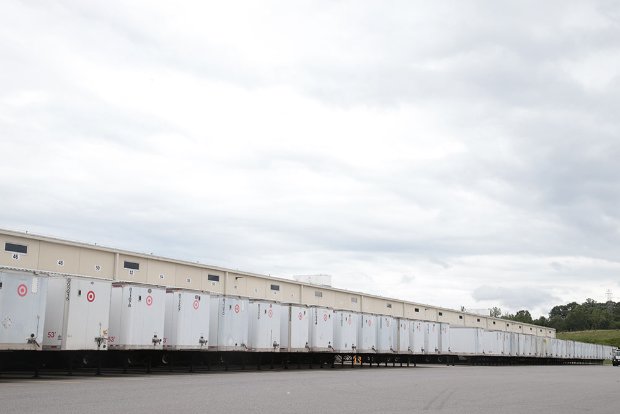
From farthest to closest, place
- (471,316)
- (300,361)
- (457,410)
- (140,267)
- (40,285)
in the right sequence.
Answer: (471,316) → (300,361) → (140,267) → (40,285) → (457,410)

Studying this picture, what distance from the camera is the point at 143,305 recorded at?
27.9 meters

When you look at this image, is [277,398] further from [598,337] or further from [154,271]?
[598,337]

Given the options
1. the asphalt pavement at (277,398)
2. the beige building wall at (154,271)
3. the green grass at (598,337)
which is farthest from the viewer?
the green grass at (598,337)

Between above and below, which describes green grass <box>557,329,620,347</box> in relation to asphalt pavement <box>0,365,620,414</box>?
below

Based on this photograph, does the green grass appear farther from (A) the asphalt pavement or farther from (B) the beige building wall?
(A) the asphalt pavement

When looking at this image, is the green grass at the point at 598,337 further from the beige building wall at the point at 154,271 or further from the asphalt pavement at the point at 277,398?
the asphalt pavement at the point at 277,398

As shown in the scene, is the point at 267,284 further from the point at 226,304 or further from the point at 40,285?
the point at 40,285

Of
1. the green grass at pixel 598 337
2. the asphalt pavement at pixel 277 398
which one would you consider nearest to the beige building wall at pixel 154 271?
the asphalt pavement at pixel 277 398

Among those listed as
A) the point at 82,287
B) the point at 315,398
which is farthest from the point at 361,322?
the point at 315,398

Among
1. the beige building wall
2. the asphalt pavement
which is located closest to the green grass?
the beige building wall

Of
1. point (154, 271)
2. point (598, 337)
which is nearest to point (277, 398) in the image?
point (154, 271)

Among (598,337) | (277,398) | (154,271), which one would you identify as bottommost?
(598,337)

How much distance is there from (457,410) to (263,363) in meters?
25.0

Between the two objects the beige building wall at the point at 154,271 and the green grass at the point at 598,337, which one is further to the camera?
the green grass at the point at 598,337
